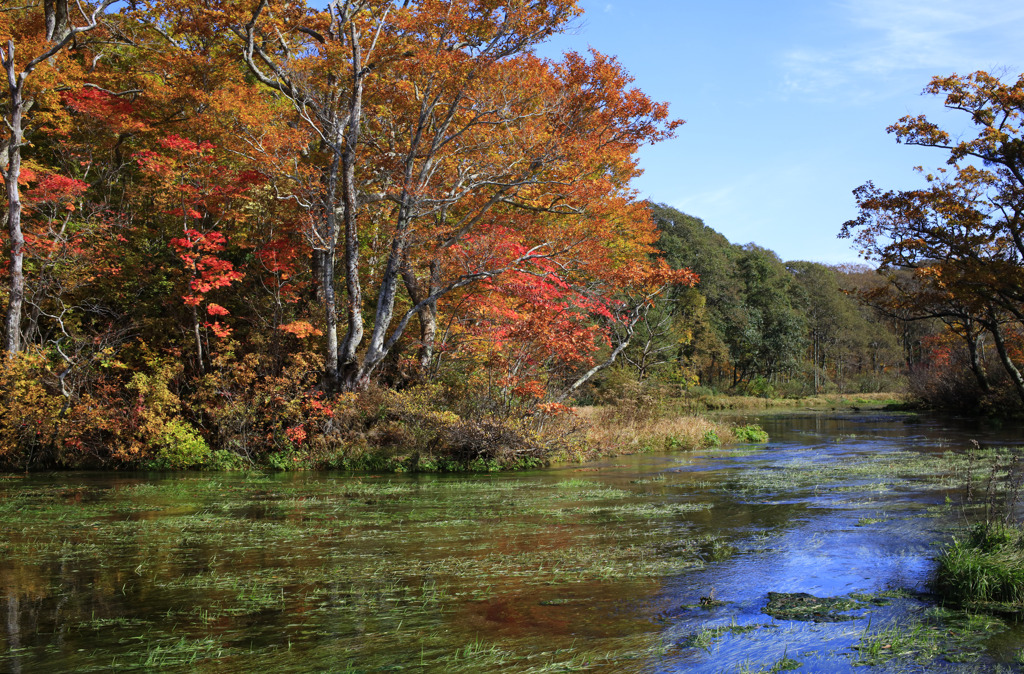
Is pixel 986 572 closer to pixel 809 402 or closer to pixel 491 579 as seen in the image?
pixel 491 579

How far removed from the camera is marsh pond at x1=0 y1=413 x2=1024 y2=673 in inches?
175

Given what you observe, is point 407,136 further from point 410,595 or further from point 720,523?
point 410,595

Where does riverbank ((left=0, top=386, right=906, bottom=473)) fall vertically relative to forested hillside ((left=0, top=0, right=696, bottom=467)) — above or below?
below

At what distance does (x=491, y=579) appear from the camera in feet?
20.7

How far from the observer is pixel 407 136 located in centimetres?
1905

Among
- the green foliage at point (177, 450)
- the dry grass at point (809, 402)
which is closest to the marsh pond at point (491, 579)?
the green foliage at point (177, 450)

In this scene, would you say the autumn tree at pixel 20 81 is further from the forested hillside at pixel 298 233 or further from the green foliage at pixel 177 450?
the green foliage at pixel 177 450

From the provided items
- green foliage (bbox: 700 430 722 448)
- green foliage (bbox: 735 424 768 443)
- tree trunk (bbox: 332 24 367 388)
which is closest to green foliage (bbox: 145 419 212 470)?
tree trunk (bbox: 332 24 367 388)

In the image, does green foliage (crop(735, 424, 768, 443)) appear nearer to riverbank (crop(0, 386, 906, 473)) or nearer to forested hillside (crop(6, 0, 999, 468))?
forested hillside (crop(6, 0, 999, 468))

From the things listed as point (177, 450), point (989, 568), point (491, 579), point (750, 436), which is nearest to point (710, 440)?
point (750, 436)

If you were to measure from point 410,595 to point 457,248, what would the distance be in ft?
39.8

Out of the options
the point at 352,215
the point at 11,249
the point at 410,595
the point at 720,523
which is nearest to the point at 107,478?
the point at 11,249

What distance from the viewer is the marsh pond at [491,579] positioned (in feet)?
14.6

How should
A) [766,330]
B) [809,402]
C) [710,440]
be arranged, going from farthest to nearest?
[766,330], [809,402], [710,440]
